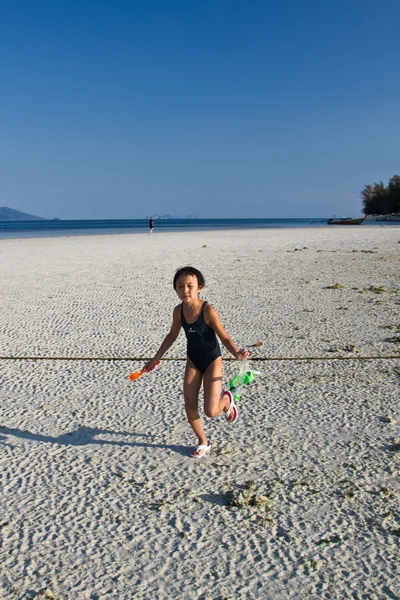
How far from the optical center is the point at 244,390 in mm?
4344

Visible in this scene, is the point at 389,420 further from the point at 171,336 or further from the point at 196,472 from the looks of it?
the point at 171,336

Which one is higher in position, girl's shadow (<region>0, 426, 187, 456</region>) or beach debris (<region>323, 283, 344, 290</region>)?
beach debris (<region>323, 283, 344, 290</region>)

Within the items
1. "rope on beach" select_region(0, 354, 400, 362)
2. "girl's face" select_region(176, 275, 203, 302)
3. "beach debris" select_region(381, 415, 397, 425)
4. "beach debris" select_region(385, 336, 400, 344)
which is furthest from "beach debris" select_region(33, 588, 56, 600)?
"beach debris" select_region(385, 336, 400, 344)

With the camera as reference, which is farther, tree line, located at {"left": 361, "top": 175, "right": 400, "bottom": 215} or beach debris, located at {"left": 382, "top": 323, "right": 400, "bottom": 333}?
tree line, located at {"left": 361, "top": 175, "right": 400, "bottom": 215}

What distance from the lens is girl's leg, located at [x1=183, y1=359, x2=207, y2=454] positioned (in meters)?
3.27

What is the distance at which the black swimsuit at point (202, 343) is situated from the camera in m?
3.37

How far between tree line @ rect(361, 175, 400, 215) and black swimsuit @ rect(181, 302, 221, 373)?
79.3m

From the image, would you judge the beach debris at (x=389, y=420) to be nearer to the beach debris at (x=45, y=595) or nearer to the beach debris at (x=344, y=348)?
the beach debris at (x=344, y=348)

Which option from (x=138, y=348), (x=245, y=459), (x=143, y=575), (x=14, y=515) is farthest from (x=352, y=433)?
(x=138, y=348)

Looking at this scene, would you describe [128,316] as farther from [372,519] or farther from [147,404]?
[372,519]

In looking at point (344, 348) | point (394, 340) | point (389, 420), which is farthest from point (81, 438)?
point (394, 340)

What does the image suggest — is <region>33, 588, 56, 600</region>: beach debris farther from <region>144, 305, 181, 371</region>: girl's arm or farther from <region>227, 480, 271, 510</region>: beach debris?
<region>144, 305, 181, 371</region>: girl's arm

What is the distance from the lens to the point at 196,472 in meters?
3.02

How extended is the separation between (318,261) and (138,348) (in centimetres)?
911
